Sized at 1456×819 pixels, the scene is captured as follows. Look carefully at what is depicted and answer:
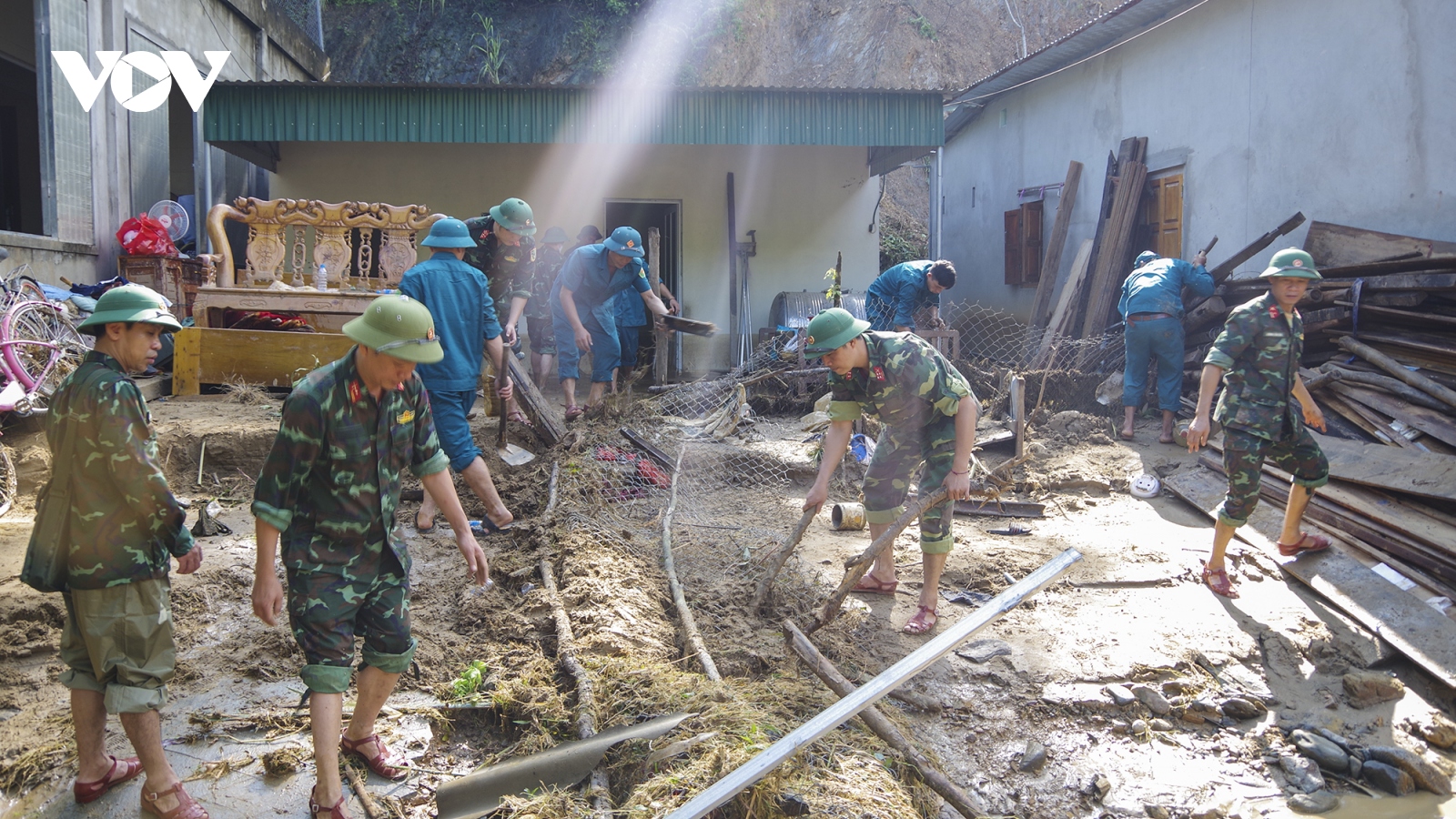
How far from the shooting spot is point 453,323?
5.20 metres

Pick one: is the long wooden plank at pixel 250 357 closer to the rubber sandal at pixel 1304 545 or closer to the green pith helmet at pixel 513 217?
the green pith helmet at pixel 513 217

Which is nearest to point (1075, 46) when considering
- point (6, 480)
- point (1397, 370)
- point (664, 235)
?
point (664, 235)

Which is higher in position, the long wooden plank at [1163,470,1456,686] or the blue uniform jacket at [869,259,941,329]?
the blue uniform jacket at [869,259,941,329]

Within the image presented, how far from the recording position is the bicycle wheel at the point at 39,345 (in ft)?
20.3

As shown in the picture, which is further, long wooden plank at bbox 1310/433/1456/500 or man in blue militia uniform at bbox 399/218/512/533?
long wooden plank at bbox 1310/433/1456/500

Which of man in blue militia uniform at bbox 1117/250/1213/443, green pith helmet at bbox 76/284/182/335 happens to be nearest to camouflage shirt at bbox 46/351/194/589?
green pith helmet at bbox 76/284/182/335

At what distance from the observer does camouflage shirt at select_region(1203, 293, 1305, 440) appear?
5016 millimetres

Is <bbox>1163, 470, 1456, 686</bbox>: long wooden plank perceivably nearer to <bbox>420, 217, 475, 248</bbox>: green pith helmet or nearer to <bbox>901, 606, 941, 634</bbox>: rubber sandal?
<bbox>901, 606, 941, 634</bbox>: rubber sandal

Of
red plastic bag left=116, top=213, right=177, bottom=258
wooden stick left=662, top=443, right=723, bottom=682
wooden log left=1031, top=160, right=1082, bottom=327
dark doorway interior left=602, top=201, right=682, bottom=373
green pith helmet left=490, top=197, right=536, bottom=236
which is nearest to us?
wooden stick left=662, top=443, right=723, bottom=682

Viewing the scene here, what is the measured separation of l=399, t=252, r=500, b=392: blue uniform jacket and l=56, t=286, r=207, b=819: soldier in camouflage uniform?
2.31 meters

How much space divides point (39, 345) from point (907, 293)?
22.3ft

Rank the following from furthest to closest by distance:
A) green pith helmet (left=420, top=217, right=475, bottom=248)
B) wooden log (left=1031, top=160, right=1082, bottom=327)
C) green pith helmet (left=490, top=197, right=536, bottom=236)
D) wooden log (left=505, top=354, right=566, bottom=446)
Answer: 1. wooden log (left=1031, top=160, right=1082, bottom=327)
2. wooden log (left=505, top=354, right=566, bottom=446)
3. green pith helmet (left=490, top=197, right=536, bottom=236)
4. green pith helmet (left=420, top=217, right=475, bottom=248)

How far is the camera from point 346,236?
8.98 metres

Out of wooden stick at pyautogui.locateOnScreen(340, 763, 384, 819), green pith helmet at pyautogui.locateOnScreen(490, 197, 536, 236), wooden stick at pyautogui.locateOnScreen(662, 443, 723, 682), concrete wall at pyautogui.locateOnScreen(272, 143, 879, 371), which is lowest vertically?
wooden stick at pyautogui.locateOnScreen(340, 763, 384, 819)
